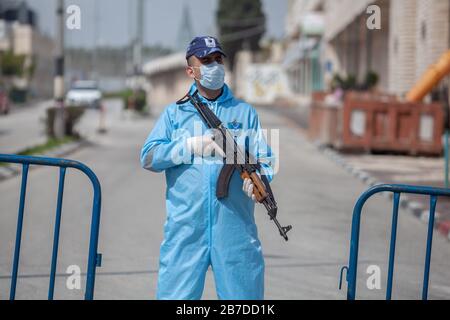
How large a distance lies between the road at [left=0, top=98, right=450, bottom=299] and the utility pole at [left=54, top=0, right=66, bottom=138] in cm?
577

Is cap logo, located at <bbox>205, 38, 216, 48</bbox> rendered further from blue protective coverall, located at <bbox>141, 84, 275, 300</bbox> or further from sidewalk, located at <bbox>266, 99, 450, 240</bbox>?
sidewalk, located at <bbox>266, 99, 450, 240</bbox>

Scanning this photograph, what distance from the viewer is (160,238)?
10.7 metres

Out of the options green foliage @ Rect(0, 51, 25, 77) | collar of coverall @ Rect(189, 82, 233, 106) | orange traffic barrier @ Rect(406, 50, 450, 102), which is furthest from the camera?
green foliage @ Rect(0, 51, 25, 77)

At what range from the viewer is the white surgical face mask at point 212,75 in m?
4.82

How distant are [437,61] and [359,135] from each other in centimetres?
321

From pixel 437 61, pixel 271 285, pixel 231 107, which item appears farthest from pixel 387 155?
pixel 231 107

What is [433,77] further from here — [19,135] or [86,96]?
[86,96]

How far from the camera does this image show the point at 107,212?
12.9m

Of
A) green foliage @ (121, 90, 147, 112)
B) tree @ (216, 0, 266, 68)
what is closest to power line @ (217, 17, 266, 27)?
tree @ (216, 0, 266, 68)

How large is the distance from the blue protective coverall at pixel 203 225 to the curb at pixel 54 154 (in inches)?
494

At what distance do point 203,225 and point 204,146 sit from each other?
0.39m

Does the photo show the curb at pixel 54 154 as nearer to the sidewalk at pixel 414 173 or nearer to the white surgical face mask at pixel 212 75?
the sidewalk at pixel 414 173

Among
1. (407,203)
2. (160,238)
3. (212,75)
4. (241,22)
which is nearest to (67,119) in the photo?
(407,203)

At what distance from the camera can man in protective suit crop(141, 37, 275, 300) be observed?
478cm
